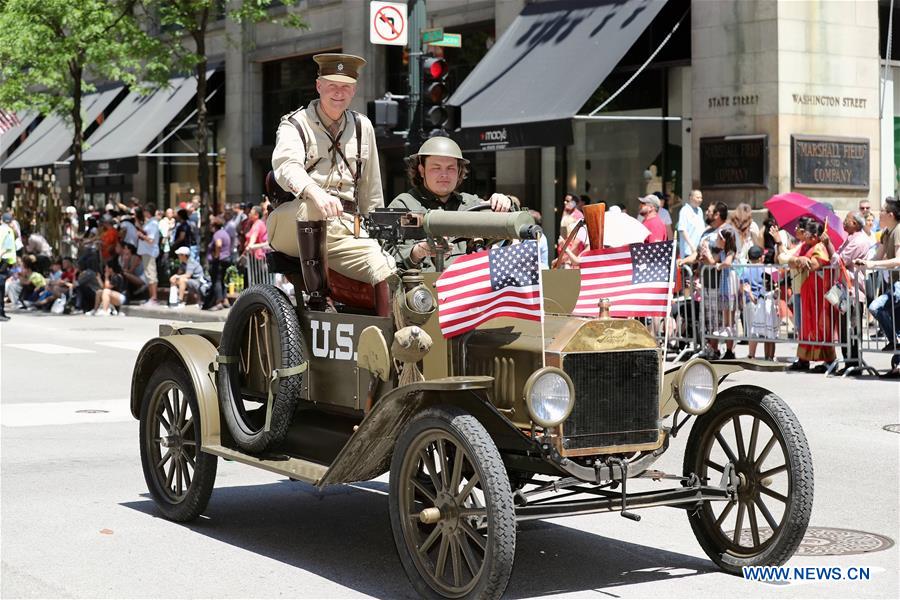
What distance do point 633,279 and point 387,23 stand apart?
12.8m

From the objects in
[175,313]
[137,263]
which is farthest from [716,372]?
[137,263]

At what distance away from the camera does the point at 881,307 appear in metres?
15.1

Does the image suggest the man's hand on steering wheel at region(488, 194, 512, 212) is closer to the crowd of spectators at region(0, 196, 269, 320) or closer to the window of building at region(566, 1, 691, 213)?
the window of building at region(566, 1, 691, 213)

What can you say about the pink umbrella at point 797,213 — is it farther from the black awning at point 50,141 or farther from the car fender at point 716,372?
the black awning at point 50,141

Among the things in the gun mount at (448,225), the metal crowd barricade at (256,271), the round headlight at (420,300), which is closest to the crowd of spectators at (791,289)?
the metal crowd barricade at (256,271)

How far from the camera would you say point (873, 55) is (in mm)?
22203

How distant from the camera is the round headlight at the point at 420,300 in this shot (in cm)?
604

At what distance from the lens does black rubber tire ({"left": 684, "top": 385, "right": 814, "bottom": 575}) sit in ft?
19.5

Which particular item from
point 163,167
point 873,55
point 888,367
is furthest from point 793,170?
point 163,167

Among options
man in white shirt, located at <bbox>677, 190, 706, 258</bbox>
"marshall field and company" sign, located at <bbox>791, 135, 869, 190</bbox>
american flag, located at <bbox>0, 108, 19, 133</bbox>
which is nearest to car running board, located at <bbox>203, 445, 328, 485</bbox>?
man in white shirt, located at <bbox>677, 190, 706, 258</bbox>

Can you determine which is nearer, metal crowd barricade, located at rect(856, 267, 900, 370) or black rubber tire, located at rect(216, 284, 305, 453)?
black rubber tire, located at rect(216, 284, 305, 453)

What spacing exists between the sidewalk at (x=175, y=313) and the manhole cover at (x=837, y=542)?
16885mm

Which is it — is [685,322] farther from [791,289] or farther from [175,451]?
[175,451]

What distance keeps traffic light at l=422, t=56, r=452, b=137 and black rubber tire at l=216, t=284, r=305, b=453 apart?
33.3ft
